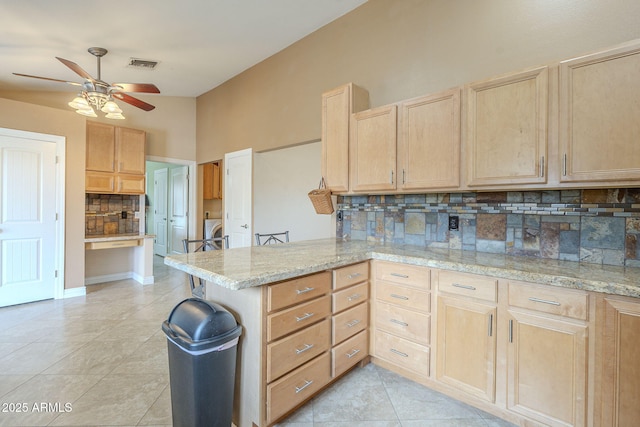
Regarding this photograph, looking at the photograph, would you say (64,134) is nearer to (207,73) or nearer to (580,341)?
(207,73)

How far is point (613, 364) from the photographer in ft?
4.66

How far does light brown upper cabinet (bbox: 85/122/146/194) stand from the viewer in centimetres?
431

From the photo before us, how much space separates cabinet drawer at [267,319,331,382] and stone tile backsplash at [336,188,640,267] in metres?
1.25

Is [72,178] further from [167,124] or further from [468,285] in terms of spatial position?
[468,285]

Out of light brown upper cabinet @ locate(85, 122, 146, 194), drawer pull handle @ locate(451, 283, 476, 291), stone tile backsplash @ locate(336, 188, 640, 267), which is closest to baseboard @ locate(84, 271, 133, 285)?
light brown upper cabinet @ locate(85, 122, 146, 194)

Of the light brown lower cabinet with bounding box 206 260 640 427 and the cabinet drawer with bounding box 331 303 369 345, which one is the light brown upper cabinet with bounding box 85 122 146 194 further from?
the cabinet drawer with bounding box 331 303 369 345

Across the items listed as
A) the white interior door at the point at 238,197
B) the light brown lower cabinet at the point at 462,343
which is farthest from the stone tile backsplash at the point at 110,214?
the light brown lower cabinet at the point at 462,343

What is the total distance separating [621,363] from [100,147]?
575 centimetres

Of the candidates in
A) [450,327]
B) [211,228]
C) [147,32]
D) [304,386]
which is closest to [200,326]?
[304,386]

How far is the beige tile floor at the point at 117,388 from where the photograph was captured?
1790mm

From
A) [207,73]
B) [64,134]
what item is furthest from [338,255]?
[64,134]

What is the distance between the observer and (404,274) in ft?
6.98

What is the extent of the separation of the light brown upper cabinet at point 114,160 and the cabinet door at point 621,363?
217 inches

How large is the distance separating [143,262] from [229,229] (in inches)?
55.6
